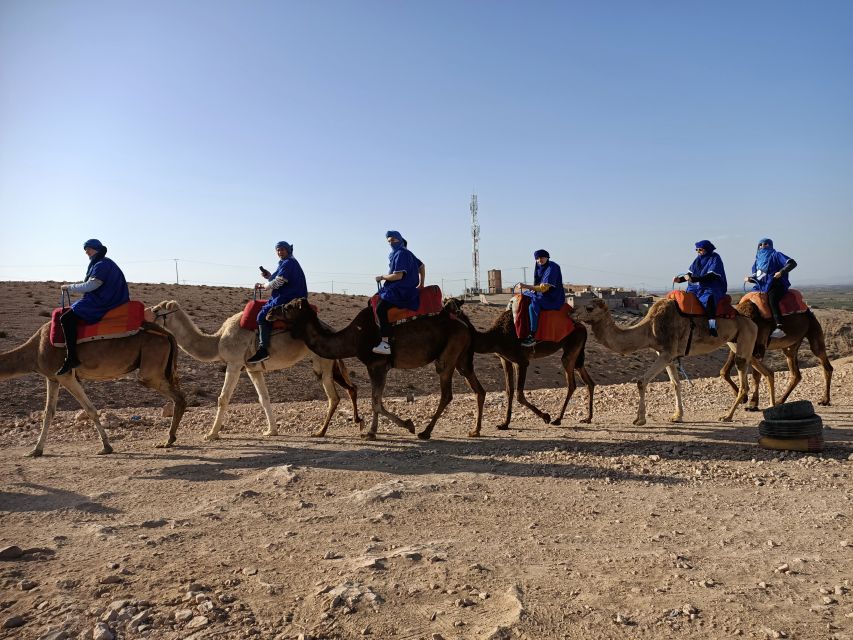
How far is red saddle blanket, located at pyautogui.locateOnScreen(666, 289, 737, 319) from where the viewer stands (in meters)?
11.4

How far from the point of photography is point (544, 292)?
11.0 m

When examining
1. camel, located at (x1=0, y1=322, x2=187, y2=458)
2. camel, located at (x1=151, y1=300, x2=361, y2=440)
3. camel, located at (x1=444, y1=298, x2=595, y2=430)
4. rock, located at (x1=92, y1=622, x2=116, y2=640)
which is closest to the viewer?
rock, located at (x1=92, y1=622, x2=116, y2=640)

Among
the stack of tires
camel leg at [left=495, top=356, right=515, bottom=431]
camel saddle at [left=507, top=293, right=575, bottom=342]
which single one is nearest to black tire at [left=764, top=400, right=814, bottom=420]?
the stack of tires

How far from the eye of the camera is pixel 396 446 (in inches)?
370

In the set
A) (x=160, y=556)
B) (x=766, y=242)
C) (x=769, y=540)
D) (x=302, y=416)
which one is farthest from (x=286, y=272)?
(x=766, y=242)

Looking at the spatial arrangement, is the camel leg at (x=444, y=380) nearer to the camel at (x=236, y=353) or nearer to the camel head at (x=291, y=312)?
the camel at (x=236, y=353)

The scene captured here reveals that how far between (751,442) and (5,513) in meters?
8.82

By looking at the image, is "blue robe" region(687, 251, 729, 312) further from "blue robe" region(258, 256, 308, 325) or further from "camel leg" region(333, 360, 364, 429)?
"blue robe" region(258, 256, 308, 325)

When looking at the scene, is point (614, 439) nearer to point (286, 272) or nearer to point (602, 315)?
point (602, 315)

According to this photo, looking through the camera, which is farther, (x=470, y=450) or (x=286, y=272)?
(x=286, y=272)

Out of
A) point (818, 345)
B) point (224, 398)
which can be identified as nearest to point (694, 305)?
point (818, 345)

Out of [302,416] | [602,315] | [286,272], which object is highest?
[286,272]

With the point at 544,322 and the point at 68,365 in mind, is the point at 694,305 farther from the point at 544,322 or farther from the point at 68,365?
the point at 68,365

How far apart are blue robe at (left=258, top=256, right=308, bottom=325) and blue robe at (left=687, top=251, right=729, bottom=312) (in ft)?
22.1
